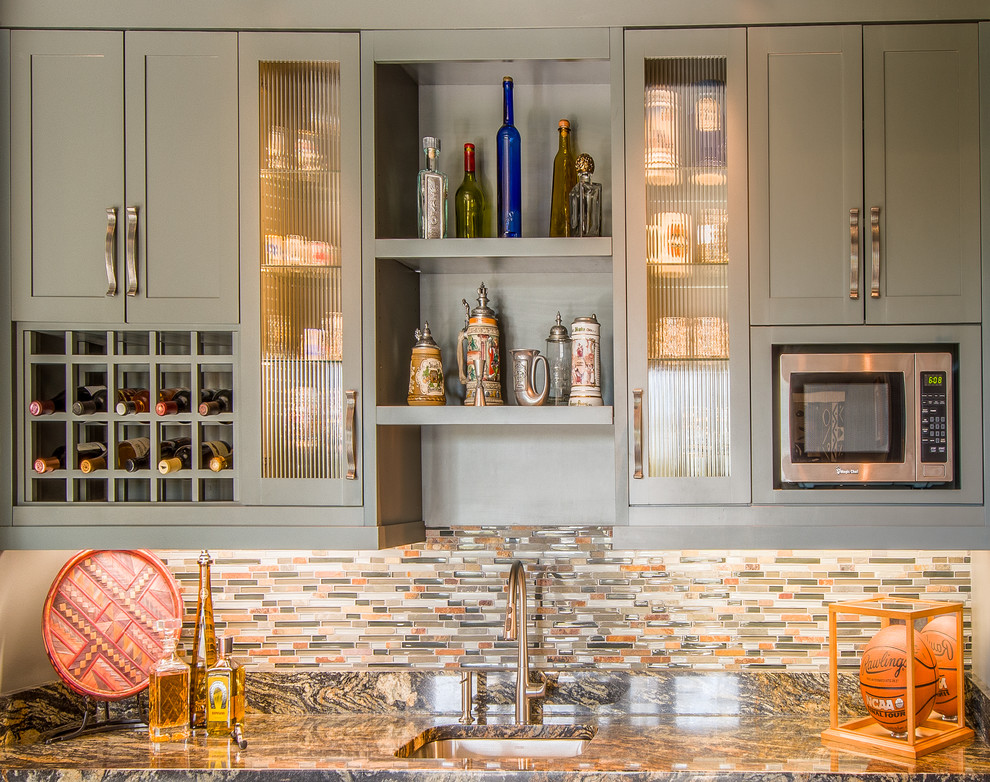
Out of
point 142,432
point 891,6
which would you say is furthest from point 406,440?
point 891,6

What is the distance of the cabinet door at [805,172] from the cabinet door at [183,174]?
4.02ft


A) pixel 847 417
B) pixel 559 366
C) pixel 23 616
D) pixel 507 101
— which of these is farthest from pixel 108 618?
pixel 847 417

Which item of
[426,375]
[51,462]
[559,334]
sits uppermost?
[559,334]

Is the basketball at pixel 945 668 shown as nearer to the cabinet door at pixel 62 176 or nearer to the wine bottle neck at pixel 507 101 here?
the wine bottle neck at pixel 507 101

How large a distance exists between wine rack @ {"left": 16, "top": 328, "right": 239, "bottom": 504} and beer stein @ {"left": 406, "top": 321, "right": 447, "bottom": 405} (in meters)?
0.42

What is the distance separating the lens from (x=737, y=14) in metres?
1.76

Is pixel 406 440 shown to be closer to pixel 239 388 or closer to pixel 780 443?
pixel 239 388

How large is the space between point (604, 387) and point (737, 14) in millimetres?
959

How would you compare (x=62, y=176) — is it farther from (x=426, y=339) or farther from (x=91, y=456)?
(x=426, y=339)

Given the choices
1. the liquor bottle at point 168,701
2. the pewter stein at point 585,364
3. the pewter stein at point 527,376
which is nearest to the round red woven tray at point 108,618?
the liquor bottle at point 168,701

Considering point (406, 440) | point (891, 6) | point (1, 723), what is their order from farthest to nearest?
point (406, 440) → point (1, 723) → point (891, 6)

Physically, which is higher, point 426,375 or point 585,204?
point 585,204

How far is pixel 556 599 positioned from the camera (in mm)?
2064

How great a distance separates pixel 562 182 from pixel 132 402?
1203 mm
